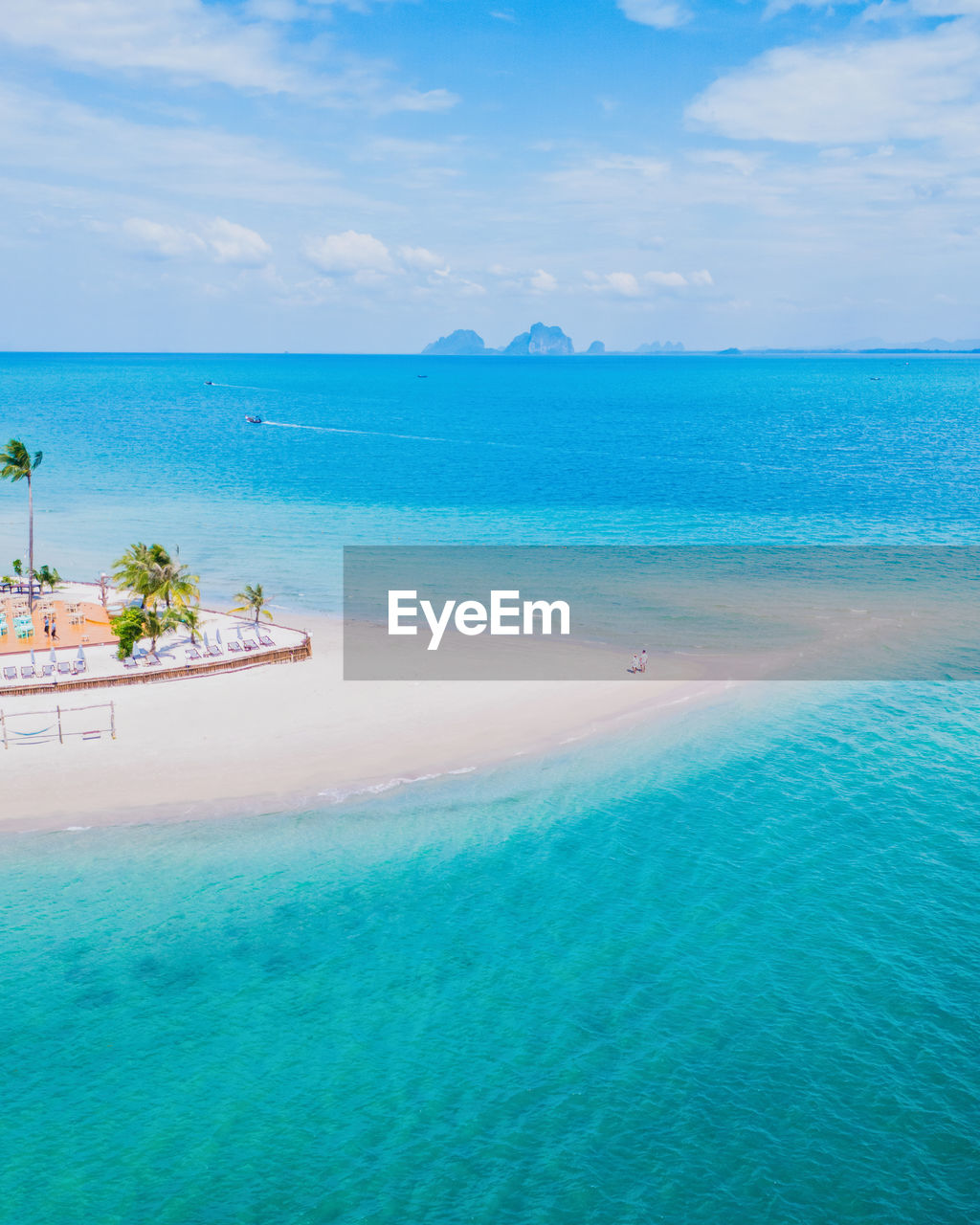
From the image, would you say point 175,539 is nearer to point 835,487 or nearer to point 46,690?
point 46,690

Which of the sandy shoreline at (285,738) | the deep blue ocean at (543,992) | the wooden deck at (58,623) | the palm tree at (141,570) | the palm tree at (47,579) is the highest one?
the palm tree at (141,570)

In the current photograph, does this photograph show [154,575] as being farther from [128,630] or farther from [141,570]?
[128,630]

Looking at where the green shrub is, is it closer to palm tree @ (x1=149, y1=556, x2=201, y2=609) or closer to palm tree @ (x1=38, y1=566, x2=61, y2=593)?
palm tree @ (x1=149, y1=556, x2=201, y2=609)

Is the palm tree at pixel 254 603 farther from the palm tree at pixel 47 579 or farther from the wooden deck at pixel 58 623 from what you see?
the palm tree at pixel 47 579

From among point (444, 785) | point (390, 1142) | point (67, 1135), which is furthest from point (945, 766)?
point (67, 1135)

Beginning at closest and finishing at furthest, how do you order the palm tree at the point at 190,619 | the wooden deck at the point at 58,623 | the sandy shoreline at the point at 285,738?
the sandy shoreline at the point at 285,738, the palm tree at the point at 190,619, the wooden deck at the point at 58,623
